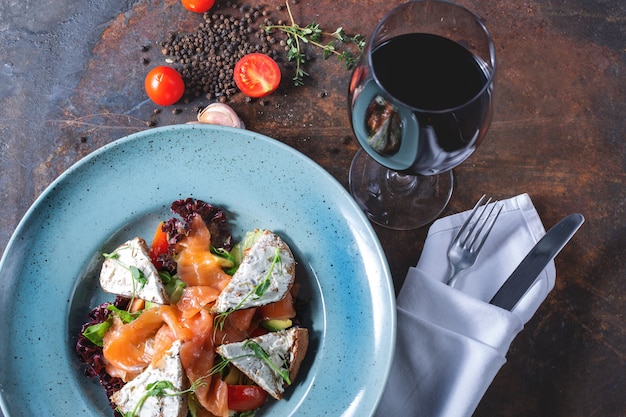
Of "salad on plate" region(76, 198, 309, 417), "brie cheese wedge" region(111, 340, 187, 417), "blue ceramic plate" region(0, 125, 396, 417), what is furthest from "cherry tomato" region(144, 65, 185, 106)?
"brie cheese wedge" region(111, 340, 187, 417)

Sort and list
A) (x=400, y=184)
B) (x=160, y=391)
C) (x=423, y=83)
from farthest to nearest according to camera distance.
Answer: (x=400, y=184)
(x=160, y=391)
(x=423, y=83)

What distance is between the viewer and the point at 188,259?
222 cm

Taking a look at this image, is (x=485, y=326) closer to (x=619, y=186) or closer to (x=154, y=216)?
(x=619, y=186)

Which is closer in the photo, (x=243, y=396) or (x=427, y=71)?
(x=427, y=71)

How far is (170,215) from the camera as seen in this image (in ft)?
7.69

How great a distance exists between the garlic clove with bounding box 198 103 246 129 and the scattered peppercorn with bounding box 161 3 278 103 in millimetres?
85

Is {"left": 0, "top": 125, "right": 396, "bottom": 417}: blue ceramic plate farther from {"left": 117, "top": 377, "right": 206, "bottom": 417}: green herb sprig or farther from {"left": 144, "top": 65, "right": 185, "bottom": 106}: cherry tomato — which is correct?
{"left": 144, "top": 65, "right": 185, "bottom": 106}: cherry tomato

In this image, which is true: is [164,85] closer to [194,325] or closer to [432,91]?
[194,325]

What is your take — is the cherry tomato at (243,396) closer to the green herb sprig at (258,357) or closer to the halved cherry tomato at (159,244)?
the green herb sprig at (258,357)

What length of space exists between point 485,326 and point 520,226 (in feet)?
1.35

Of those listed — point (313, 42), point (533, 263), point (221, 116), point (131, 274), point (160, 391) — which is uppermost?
point (313, 42)

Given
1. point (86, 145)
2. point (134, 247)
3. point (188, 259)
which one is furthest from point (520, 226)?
point (86, 145)

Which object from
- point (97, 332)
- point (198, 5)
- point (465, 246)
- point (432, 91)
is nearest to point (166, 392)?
point (97, 332)

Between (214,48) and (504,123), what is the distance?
Answer: 1187mm
